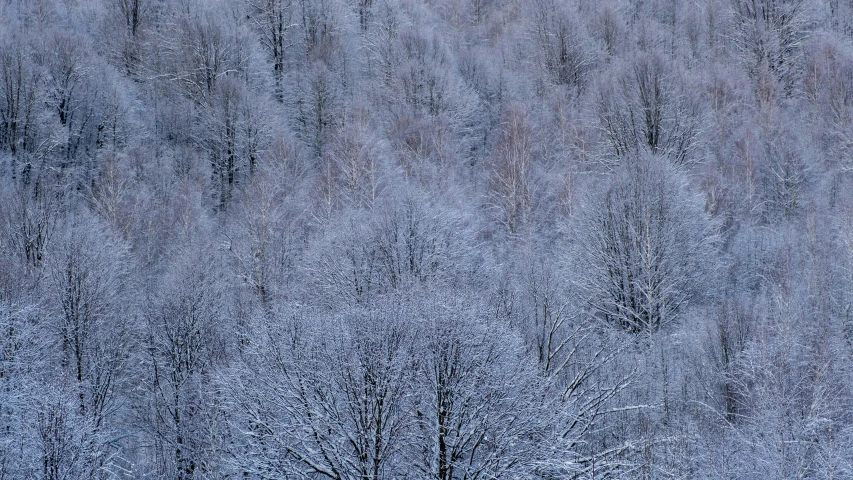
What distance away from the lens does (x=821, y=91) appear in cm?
4906

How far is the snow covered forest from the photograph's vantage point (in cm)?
2283

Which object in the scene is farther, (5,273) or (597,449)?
(5,273)

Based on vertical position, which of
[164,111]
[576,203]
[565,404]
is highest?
[164,111]

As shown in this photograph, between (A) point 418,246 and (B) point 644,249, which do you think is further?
(A) point 418,246

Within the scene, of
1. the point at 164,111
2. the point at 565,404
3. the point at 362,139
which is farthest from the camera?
the point at 164,111

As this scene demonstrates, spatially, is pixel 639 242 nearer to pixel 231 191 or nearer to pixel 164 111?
pixel 231 191

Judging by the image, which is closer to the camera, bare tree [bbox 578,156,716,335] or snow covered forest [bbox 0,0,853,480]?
snow covered forest [bbox 0,0,853,480]

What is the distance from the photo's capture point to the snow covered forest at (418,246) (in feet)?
74.9

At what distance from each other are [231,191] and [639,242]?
2266 centimetres

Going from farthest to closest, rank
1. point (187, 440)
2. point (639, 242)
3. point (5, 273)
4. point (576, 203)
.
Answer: point (576, 203), point (639, 242), point (5, 273), point (187, 440)

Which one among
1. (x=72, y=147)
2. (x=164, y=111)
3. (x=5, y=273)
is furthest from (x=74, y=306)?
Answer: (x=164, y=111)

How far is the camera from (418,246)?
33781mm

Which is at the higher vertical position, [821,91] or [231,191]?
[821,91]

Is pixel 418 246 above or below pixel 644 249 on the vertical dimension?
above
